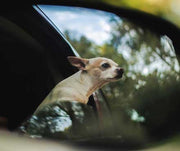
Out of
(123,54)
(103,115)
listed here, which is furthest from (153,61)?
(103,115)

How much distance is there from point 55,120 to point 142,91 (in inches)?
8.8

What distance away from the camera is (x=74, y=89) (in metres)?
0.77

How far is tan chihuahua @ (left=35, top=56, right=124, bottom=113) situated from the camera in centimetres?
76

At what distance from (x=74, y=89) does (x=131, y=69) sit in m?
0.15

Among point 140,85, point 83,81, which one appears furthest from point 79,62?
point 140,85

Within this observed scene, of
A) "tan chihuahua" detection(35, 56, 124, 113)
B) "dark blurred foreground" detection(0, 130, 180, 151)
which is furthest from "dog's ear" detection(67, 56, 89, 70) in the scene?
"dark blurred foreground" detection(0, 130, 180, 151)

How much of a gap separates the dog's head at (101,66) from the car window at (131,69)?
1 centimetres

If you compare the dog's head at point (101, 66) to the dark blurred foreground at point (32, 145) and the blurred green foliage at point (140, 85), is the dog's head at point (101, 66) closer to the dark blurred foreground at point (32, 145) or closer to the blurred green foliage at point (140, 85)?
the blurred green foliage at point (140, 85)

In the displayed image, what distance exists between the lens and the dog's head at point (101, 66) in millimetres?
768

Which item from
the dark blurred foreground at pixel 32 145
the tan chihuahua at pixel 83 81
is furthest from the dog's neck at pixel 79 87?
A: the dark blurred foreground at pixel 32 145

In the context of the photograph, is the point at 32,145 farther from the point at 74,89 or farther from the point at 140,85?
the point at 140,85

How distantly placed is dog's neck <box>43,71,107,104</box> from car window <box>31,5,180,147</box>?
0.03 meters

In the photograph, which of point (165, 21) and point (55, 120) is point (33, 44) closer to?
point (55, 120)

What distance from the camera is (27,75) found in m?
0.79
